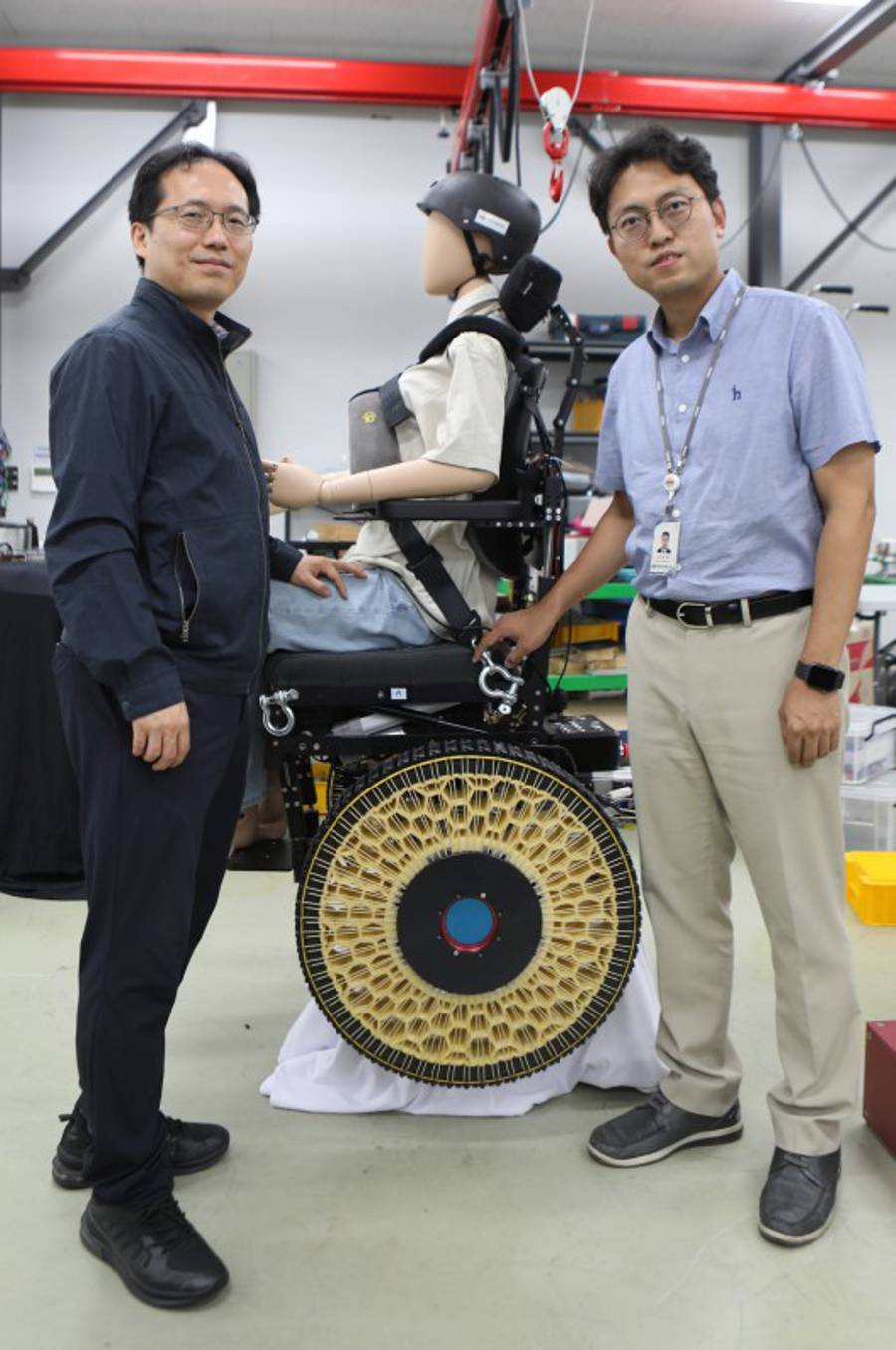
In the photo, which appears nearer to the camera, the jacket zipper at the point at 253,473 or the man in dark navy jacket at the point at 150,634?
the man in dark navy jacket at the point at 150,634

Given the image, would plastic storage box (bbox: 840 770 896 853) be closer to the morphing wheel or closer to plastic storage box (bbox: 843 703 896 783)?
plastic storage box (bbox: 843 703 896 783)

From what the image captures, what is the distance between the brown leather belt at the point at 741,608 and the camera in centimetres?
169

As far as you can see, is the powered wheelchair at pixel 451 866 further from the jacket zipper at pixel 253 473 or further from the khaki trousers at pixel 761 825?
the jacket zipper at pixel 253 473

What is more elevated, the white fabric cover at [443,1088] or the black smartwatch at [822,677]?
the black smartwatch at [822,677]

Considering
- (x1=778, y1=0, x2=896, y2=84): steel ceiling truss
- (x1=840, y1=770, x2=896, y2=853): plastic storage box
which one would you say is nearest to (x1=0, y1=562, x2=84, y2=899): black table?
(x1=840, y1=770, x2=896, y2=853): plastic storage box

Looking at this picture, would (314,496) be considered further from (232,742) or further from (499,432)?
(232,742)

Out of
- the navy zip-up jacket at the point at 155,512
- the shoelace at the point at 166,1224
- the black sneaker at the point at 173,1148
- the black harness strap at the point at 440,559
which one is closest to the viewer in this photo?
the navy zip-up jacket at the point at 155,512

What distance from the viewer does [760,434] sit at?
65.8 inches

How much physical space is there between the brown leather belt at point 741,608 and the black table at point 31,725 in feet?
6.91

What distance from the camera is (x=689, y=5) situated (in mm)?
6090

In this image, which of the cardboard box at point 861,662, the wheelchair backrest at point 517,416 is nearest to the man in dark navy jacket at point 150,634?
the wheelchair backrest at point 517,416

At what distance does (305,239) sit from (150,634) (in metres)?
6.09

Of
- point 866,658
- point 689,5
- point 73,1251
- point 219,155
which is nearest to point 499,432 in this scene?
point 219,155

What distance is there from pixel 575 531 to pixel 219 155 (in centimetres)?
337
